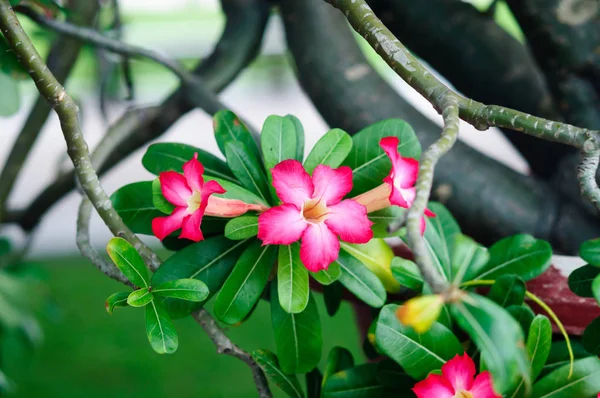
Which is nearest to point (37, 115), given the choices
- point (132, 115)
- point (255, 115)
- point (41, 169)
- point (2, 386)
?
point (132, 115)

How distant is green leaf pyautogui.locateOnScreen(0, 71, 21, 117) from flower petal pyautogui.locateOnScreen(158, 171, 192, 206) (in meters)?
0.33

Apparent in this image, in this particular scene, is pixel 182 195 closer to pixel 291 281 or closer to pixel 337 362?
pixel 291 281

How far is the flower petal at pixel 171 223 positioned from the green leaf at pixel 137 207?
67mm

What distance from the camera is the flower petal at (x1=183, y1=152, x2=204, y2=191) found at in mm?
460

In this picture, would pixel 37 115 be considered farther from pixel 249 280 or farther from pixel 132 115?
pixel 249 280

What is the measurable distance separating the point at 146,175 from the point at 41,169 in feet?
2.82

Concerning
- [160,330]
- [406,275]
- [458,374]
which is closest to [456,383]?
[458,374]

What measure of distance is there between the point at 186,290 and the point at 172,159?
0.16 meters

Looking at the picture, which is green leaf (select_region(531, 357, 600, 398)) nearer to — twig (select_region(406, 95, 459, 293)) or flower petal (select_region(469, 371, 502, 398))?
flower petal (select_region(469, 371, 502, 398))

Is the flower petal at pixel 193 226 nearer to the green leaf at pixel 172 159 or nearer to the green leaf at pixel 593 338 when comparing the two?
the green leaf at pixel 172 159

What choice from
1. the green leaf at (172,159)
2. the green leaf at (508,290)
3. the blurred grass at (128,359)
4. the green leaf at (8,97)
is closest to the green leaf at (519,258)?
the green leaf at (508,290)

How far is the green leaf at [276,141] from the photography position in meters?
0.52

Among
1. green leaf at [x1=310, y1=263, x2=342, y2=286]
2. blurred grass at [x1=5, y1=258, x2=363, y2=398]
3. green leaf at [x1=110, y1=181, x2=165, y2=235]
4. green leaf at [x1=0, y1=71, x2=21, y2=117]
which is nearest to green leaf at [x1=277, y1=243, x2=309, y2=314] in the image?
green leaf at [x1=310, y1=263, x2=342, y2=286]

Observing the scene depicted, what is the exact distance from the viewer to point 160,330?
0.44 metres
